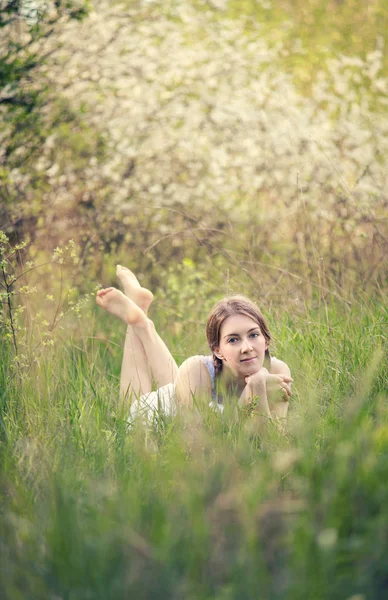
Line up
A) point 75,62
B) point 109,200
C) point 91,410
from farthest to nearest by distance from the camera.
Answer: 1. point 75,62
2. point 109,200
3. point 91,410

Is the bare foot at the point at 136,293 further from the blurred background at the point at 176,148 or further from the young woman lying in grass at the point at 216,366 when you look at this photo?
the blurred background at the point at 176,148

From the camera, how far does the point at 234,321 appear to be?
11.2 feet

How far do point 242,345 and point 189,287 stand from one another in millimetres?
1658

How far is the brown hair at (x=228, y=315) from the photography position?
11.4ft

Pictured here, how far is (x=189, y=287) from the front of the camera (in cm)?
498

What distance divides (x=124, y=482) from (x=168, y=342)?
238cm

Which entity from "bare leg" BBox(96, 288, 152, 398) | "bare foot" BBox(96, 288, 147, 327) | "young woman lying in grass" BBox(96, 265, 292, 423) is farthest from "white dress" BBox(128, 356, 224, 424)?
"bare foot" BBox(96, 288, 147, 327)

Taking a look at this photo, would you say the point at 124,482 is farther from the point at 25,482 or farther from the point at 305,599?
the point at 305,599

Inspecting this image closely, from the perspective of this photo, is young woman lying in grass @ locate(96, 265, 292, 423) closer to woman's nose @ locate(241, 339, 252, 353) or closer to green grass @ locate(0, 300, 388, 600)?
woman's nose @ locate(241, 339, 252, 353)

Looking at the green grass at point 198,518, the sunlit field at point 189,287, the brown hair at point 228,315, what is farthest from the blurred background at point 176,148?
the green grass at point 198,518

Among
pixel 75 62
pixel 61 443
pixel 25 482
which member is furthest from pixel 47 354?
pixel 75 62

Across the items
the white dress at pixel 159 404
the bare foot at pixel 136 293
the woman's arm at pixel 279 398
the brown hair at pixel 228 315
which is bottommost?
the woman's arm at pixel 279 398

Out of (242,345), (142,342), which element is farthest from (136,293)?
(242,345)

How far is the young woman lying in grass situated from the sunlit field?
0.11 meters
